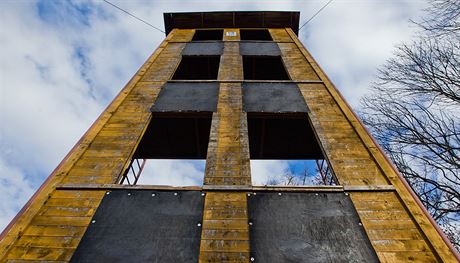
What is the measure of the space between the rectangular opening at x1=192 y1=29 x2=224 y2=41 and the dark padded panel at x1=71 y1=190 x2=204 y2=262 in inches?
420

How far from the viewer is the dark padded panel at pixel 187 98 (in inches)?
251

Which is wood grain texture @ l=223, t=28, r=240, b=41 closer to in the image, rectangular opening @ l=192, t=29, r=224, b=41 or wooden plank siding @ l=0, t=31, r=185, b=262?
rectangular opening @ l=192, t=29, r=224, b=41

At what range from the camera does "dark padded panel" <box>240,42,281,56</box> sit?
9867 millimetres

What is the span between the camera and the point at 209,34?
1366 centimetres

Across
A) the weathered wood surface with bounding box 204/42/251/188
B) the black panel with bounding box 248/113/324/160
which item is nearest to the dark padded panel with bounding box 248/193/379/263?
the weathered wood surface with bounding box 204/42/251/188

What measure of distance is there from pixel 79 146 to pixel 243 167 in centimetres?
298

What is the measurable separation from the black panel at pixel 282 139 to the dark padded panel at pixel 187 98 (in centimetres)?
143

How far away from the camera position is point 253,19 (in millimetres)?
13484

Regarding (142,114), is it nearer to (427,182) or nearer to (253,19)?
(253,19)

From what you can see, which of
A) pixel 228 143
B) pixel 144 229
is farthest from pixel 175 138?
pixel 144 229

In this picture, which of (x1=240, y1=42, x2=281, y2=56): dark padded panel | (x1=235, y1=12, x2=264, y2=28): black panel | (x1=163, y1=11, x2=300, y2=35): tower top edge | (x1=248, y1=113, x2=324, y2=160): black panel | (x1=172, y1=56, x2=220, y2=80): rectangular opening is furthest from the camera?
(x1=235, y1=12, x2=264, y2=28): black panel

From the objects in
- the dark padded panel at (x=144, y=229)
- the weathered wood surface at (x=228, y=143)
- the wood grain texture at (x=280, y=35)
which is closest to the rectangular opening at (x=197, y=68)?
the wood grain texture at (x=280, y=35)

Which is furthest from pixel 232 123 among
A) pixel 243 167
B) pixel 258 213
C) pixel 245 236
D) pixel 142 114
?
pixel 245 236

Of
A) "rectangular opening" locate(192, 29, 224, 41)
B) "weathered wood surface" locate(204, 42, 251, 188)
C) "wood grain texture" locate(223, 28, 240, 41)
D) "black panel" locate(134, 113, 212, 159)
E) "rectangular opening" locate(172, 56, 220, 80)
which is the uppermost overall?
"rectangular opening" locate(192, 29, 224, 41)
